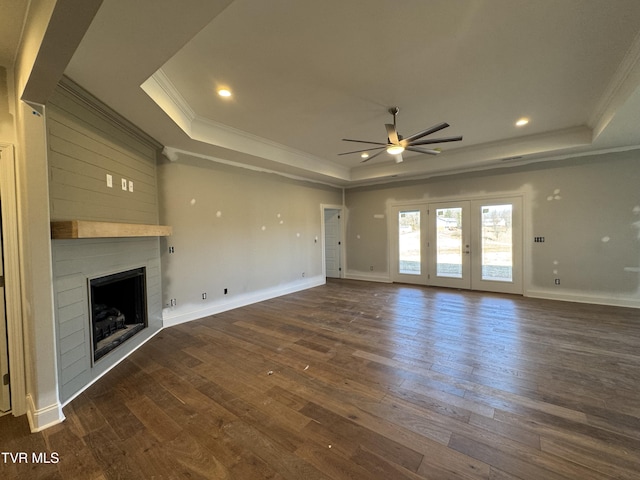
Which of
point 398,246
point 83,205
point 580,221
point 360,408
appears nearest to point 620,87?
point 580,221

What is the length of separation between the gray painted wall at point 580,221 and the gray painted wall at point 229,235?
4.11 meters

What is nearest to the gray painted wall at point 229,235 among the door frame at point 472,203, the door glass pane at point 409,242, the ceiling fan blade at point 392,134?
the door frame at point 472,203

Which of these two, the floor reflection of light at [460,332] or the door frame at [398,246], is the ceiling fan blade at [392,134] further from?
the door frame at [398,246]

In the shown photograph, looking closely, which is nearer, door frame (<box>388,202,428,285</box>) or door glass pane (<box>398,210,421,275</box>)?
door frame (<box>388,202,428,285</box>)

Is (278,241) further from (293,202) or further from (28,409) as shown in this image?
(28,409)

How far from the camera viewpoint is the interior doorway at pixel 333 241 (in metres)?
7.79

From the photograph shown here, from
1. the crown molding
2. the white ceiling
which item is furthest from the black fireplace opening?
the crown molding

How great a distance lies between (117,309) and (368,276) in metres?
5.86

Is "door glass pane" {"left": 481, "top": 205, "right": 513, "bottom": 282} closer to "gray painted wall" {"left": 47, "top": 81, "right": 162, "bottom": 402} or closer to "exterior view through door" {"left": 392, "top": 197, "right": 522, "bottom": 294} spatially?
"exterior view through door" {"left": 392, "top": 197, "right": 522, "bottom": 294}

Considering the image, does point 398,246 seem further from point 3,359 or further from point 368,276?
point 3,359

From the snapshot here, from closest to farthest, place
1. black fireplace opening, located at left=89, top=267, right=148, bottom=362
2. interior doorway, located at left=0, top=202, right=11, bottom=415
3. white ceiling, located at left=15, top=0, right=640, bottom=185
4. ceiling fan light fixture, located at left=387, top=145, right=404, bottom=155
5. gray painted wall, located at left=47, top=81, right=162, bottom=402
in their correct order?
white ceiling, located at left=15, top=0, right=640, bottom=185 < interior doorway, located at left=0, top=202, right=11, bottom=415 < gray painted wall, located at left=47, top=81, right=162, bottom=402 < black fireplace opening, located at left=89, top=267, right=148, bottom=362 < ceiling fan light fixture, located at left=387, top=145, right=404, bottom=155

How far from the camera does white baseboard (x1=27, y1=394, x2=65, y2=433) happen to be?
1891mm

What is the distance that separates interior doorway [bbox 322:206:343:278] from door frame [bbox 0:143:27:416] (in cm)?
627

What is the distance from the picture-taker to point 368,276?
24.6ft
